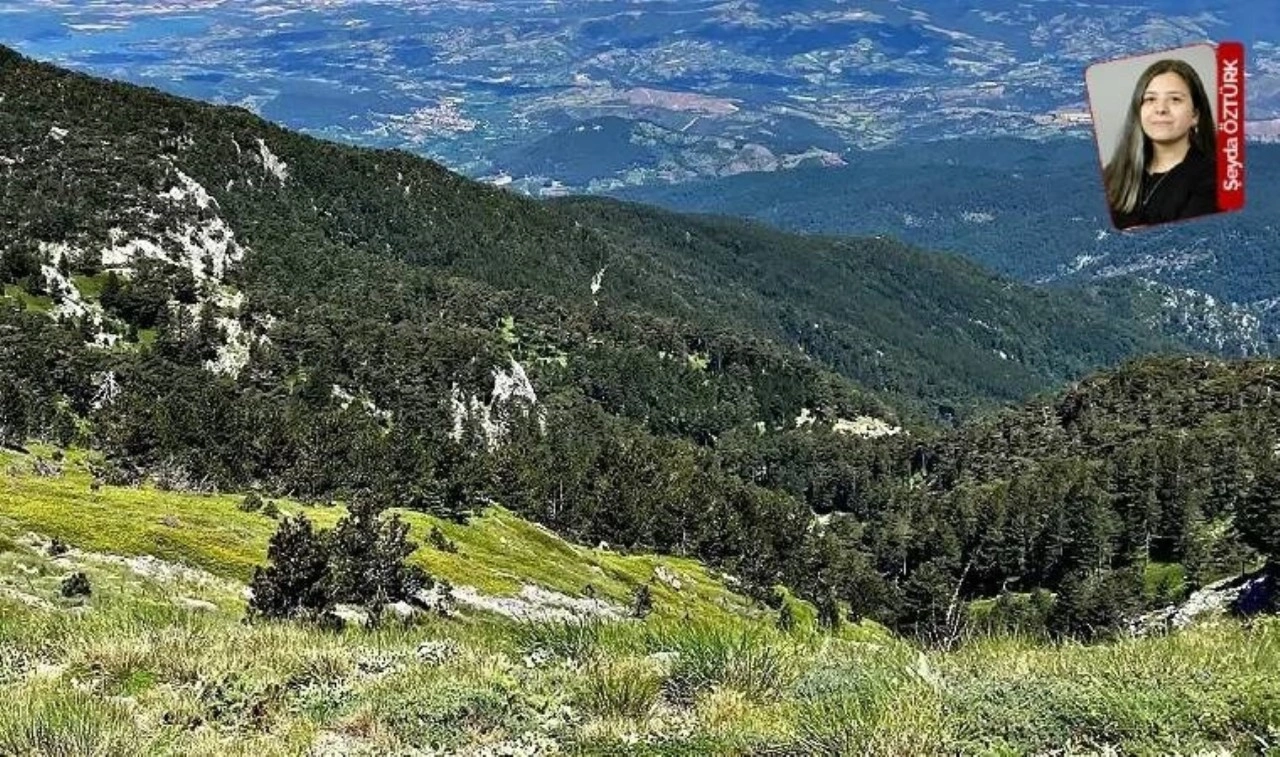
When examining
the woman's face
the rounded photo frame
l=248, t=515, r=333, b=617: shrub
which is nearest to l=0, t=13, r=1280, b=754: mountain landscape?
l=248, t=515, r=333, b=617: shrub

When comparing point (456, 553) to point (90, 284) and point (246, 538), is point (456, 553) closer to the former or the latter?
point (246, 538)

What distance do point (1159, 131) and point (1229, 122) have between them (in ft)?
1.97

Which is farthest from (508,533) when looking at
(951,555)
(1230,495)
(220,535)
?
(1230,495)

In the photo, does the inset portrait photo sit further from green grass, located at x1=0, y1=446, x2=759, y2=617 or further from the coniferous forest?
the coniferous forest

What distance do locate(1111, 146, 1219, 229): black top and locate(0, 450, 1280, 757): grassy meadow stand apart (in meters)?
3.70

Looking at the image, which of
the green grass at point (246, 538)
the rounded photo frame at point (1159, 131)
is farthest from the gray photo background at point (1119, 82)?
the green grass at point (246, 538)

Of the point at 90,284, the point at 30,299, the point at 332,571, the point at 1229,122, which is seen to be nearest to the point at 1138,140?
the point at 1229,122

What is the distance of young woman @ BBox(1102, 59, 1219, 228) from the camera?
804 centimetres

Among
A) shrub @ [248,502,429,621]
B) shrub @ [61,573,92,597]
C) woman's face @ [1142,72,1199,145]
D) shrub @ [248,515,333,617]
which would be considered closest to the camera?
woman's face @ [1142,72,1199,145]

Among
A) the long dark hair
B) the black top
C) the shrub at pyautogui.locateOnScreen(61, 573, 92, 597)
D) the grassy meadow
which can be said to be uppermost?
the long dark hair

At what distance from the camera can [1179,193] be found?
27.3 feet

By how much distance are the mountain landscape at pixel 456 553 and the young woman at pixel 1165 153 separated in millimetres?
3762

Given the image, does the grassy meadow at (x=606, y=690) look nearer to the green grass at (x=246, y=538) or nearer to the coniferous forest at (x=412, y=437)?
the green grass at (x=246, y=538)

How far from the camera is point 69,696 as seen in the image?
27.0ft
